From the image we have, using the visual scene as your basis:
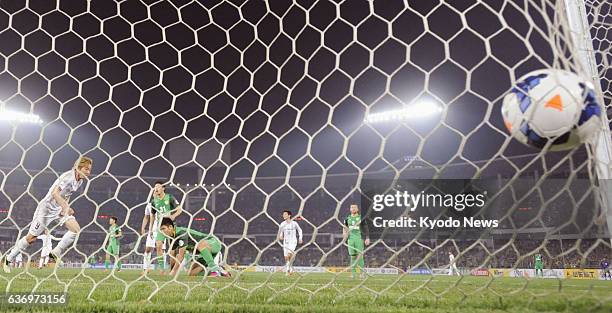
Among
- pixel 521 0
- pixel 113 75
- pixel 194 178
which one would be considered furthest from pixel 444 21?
pixel 194 178

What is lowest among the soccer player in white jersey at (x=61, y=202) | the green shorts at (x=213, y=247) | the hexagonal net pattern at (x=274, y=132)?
the green shorts at (x=213, y=247)

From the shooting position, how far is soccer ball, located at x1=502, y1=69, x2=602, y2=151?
2.47 metres

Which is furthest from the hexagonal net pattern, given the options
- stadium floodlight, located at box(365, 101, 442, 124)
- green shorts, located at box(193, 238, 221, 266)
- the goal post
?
the goal post

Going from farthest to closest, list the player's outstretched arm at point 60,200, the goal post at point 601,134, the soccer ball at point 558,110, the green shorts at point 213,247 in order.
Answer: the green shorts at point 213,247
the player's outstretched arm at point 60,200
the goal post at point 601,134
the soccer ball at point 558,110

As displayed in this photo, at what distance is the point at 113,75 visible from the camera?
34.0ft

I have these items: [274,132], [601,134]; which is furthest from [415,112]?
[601,134]

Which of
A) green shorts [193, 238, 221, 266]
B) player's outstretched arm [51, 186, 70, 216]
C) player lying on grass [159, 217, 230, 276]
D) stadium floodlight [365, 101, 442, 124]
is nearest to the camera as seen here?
player's outstretched arm [51, 186, 70, 216]

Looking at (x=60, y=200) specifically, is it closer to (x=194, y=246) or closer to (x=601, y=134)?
(x=194, y=246)

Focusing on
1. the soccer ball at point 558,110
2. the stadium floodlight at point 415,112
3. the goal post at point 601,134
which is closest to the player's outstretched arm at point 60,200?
the soccer ball at point 558,110

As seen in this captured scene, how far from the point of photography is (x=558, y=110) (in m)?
2.47

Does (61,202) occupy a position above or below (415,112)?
below

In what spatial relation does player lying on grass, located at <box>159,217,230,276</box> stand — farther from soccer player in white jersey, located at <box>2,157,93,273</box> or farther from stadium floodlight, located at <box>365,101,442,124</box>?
stadium floodlight, located at <box>365,101,442,124</box>

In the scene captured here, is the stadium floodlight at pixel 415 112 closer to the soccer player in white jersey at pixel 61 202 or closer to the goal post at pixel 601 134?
the soccer player in white jersey at pixel 61 202

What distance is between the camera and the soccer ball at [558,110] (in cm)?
247
